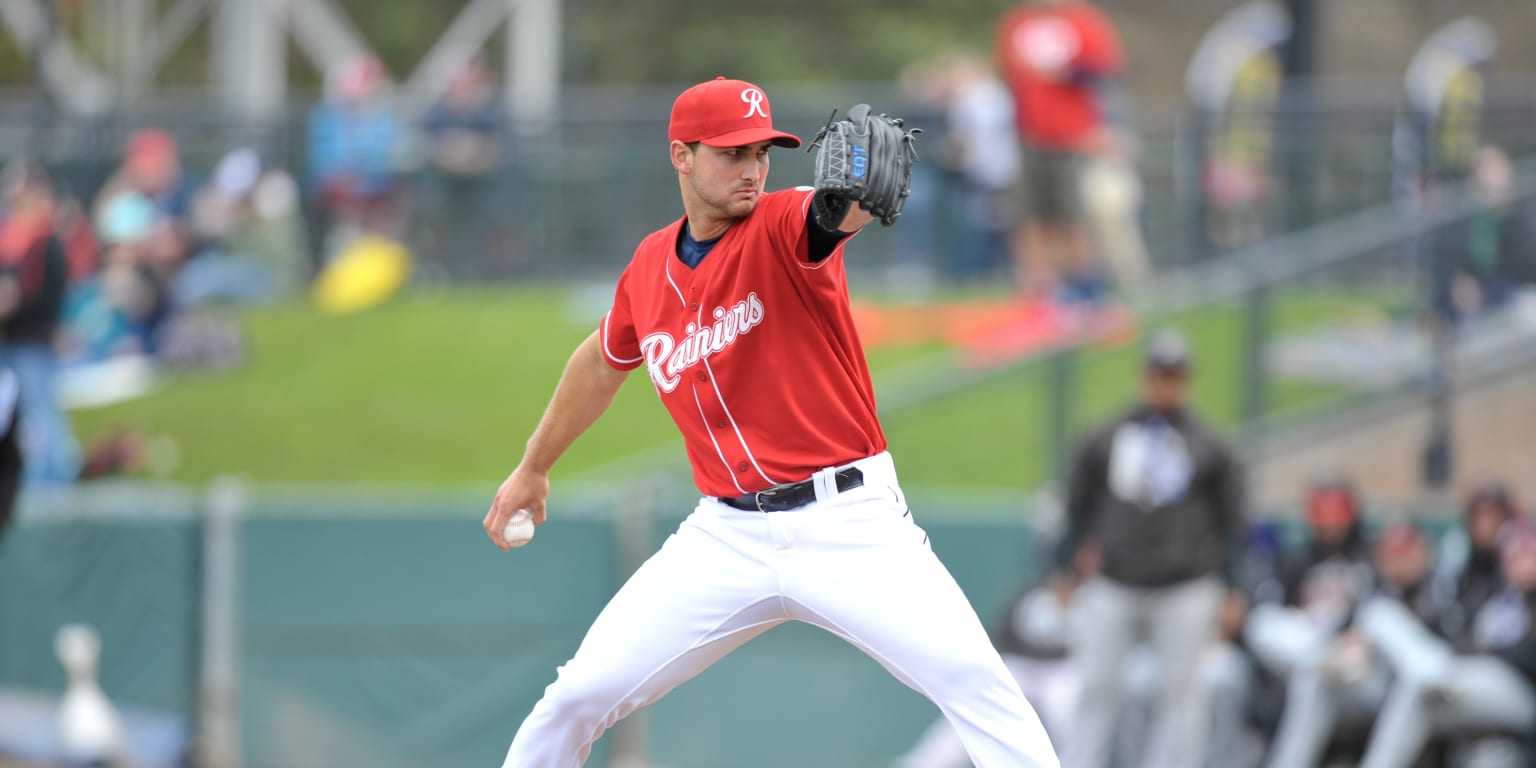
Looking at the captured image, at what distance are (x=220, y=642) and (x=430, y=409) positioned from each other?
385 cm

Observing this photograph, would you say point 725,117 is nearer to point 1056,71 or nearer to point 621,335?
point 621,335

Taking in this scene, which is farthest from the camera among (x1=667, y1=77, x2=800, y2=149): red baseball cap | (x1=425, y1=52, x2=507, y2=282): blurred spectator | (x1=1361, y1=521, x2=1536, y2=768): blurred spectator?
(x1=425, y1=52, x2=507, y2=282): blurred spectator

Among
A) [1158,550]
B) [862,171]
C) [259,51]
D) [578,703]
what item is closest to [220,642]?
[1158,550]

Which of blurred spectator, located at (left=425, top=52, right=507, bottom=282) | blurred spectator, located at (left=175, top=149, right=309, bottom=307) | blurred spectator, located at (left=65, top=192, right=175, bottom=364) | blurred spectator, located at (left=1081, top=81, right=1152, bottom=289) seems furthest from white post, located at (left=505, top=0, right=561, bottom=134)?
blurred spectator, located at (left=1081, top=81, right=1152, bottom=289)

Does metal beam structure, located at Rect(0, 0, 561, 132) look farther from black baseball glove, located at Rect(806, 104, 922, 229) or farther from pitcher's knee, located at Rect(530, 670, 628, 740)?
black baseball glove, located at Rect(806, 104, 922, 229)

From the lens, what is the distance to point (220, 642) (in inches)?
435

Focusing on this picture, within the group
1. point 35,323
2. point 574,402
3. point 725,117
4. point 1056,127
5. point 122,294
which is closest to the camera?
point 725,117

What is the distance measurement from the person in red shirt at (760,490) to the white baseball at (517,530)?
33 cm

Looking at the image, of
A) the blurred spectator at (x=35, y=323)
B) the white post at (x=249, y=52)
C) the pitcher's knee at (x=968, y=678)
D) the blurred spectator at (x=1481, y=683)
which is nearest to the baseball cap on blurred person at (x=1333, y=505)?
the blurred spectator at (x=1481, y=683)

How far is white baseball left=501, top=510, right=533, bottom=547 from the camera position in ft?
16.0

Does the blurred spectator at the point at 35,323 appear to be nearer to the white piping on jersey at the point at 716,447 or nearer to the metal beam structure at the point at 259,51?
the metal beam structure at the point at 259,51

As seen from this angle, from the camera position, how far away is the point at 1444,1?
49.6ft

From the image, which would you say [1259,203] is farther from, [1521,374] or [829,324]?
[829,324]

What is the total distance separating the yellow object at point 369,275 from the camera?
16672 mm
